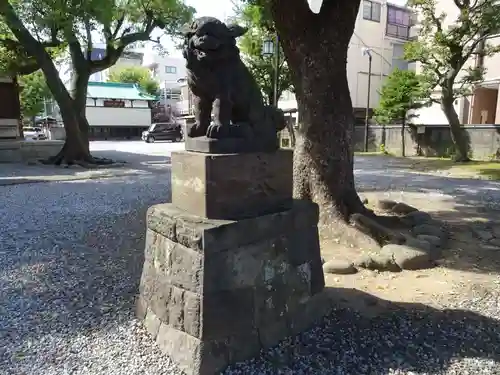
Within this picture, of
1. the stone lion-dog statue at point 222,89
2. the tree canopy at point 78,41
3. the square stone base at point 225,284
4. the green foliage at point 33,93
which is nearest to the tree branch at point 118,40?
the tree canopy at point 78,41

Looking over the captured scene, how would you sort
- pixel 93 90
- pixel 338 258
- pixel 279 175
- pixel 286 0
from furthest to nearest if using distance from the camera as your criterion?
pixel 93 90 < pixel 286 0 < pixel 338 258 < pixel 279 175

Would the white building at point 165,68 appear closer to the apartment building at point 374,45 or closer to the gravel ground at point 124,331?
the apartment building at point 374,45

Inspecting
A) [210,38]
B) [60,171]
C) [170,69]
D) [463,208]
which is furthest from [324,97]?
[170,69]

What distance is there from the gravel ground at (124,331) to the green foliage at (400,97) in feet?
48.2

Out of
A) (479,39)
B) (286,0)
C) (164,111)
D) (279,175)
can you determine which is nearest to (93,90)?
(164,111)

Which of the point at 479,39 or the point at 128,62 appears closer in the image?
the point at 479,39

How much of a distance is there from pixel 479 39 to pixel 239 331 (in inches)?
539

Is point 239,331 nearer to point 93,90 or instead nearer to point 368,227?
point 368,227

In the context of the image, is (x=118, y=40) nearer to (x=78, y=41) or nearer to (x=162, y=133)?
(x=78, y=41)

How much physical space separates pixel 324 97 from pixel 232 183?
2.71m

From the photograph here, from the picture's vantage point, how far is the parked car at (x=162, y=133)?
28528 mm

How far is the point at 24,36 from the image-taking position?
11.9m

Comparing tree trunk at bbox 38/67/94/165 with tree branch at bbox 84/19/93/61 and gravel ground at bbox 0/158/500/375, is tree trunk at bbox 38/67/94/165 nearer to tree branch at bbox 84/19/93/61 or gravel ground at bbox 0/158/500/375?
A: tree branch at bbox 84/19/93/61

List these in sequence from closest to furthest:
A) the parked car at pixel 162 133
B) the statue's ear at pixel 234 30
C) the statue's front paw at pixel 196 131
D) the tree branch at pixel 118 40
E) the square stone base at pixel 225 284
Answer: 1. the square stone base at pixel 225 284
2. the statue's ear at pixel 234 30
3. the statue's front paw at pixel 196 131
4. the tree branch at pixel 118 40
5. the parked car at pixel 162 133
